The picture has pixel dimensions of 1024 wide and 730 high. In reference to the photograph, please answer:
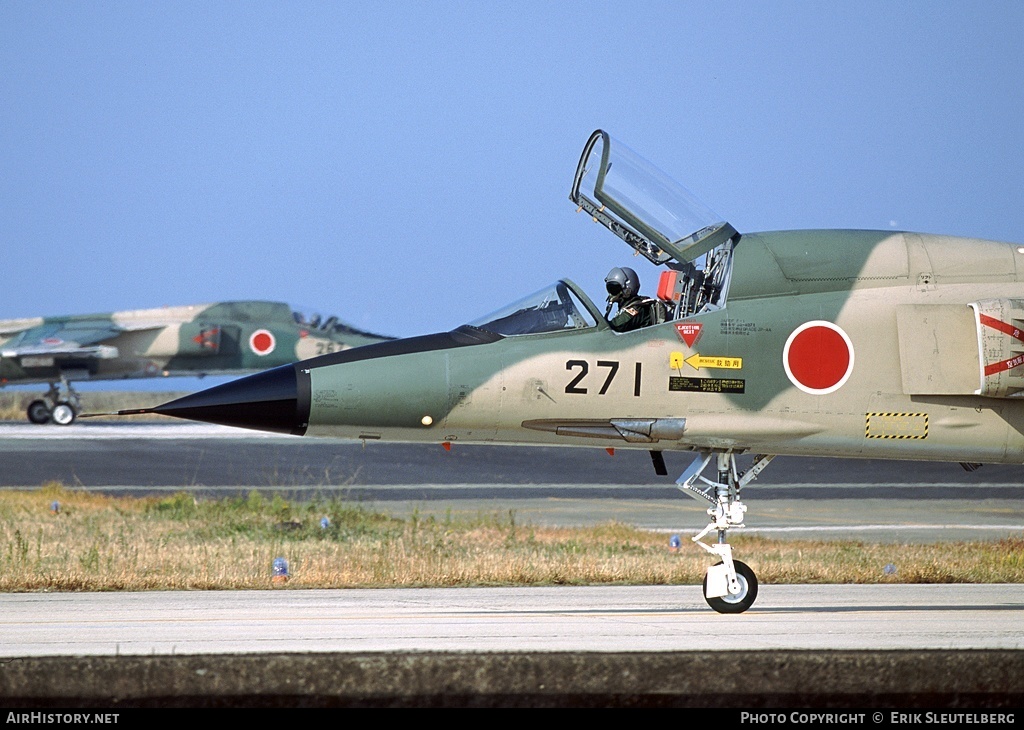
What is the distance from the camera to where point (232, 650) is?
7.08 m

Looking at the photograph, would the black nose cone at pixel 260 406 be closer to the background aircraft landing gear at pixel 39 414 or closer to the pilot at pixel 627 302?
the pilot at pixel 627 302

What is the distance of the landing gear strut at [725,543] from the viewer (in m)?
9.02

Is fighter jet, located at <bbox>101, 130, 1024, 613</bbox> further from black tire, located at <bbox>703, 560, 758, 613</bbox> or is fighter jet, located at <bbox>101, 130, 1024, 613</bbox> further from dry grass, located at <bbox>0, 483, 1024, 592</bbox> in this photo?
dry grass, located at <bbox>0, 483, 1024, 592</bbox>

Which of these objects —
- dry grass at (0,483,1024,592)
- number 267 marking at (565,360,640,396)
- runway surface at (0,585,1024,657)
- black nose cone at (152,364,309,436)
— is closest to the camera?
runway surface at (0,585,1024,657)

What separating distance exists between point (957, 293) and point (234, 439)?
91.5ft

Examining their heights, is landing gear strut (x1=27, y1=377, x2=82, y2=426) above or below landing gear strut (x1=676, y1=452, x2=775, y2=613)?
above

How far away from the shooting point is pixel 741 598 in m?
9.09

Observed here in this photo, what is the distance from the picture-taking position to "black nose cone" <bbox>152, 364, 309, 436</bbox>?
846cm

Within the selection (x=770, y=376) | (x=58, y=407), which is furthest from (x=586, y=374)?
(x=58, y=407)

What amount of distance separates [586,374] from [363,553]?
593cm

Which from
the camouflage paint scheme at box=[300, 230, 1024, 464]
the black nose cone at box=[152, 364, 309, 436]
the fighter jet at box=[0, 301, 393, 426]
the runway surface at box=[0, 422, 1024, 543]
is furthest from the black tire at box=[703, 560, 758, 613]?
the fighter jet at box=[0, 301, 393, 426]

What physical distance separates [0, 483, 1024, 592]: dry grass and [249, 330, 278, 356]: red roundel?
22.0m

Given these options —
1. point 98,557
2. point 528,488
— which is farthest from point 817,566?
point 528,488

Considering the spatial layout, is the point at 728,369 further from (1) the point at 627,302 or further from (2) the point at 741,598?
(2) the point at 741,598
